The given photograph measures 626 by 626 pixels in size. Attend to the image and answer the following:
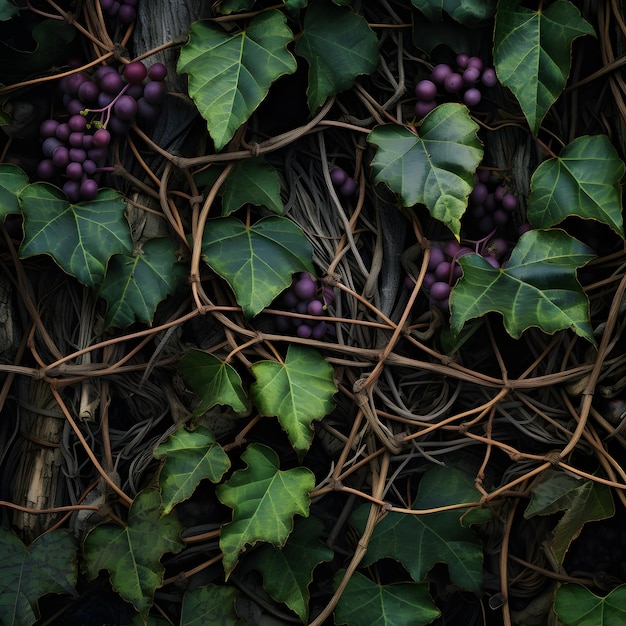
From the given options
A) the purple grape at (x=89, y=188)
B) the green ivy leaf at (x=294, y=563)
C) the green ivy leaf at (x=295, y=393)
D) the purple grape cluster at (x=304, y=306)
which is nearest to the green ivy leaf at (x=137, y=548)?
the green ivy leaf at (x=294, y=563)

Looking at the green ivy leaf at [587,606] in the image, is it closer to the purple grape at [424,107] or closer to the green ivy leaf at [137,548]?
the green ivy leaf at [137,548]

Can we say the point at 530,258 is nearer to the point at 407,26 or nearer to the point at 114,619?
the point at 407,26

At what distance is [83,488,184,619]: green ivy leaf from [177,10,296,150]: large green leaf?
25.0 inches

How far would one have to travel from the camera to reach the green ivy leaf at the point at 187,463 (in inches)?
48.0

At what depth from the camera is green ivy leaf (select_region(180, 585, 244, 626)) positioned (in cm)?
129

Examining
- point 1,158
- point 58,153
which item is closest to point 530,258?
point 58,153

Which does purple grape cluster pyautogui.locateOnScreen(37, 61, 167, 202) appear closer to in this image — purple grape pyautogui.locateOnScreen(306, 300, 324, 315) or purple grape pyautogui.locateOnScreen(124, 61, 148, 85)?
purple grape pyautogui.locateOnScreen(124, 61, 148, 85)

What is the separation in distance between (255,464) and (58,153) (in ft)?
2.02

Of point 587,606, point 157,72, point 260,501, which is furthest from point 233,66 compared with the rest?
point 587,606

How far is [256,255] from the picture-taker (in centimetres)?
126

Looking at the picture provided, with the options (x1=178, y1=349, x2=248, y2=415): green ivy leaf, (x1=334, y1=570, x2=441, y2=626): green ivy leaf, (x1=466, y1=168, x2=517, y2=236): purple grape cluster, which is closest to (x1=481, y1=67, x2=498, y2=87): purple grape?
(x1=466, y1=168, x2=517, y2=236): purple grape cluster

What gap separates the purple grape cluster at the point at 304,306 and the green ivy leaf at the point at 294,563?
333 mm

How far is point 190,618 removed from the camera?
4.24ft

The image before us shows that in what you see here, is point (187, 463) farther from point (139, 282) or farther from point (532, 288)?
point (532, 288)
